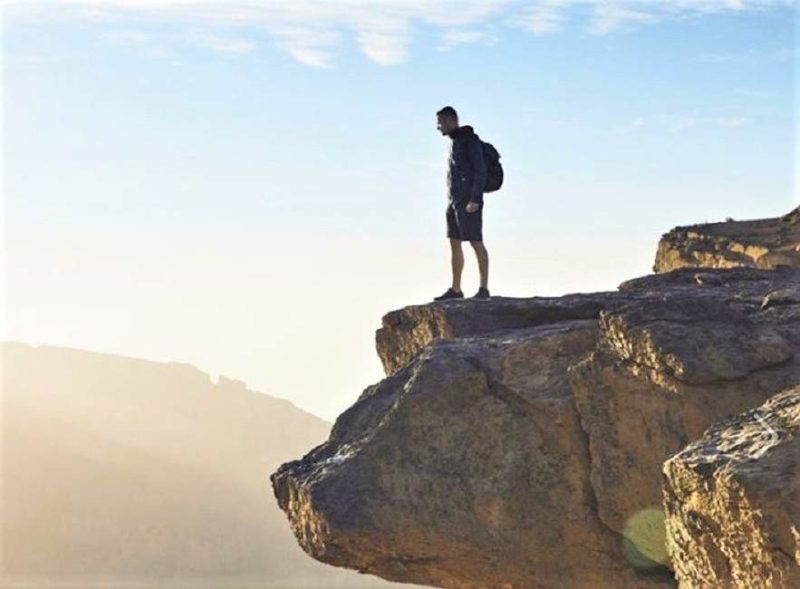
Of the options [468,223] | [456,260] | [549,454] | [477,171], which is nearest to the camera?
[549,454]

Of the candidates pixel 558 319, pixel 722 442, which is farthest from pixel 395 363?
pixel 722 442

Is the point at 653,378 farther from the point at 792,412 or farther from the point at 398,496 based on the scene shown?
the point at 792,412

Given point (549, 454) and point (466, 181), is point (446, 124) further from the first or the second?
point (549, 454)

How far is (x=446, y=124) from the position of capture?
2038 cm

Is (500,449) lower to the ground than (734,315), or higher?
lower

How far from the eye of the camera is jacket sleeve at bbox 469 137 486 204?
20266mm

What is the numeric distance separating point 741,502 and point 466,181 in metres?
13.2

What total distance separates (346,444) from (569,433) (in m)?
2.47

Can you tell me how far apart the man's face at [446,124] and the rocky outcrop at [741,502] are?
12.2 metres

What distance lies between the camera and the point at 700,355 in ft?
45.7

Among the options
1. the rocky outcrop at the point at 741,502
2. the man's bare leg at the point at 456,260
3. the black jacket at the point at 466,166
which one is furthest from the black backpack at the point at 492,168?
the rocky outcrop at the point at 741,502

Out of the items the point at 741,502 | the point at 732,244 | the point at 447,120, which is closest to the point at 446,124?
the point at 447,120

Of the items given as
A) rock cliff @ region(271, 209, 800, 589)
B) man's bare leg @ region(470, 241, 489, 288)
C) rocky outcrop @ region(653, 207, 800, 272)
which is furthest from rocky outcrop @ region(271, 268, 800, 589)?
rocky outcrop @ region(653, 207, 800, 272)

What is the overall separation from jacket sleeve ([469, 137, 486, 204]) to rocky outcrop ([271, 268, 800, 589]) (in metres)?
5.21
